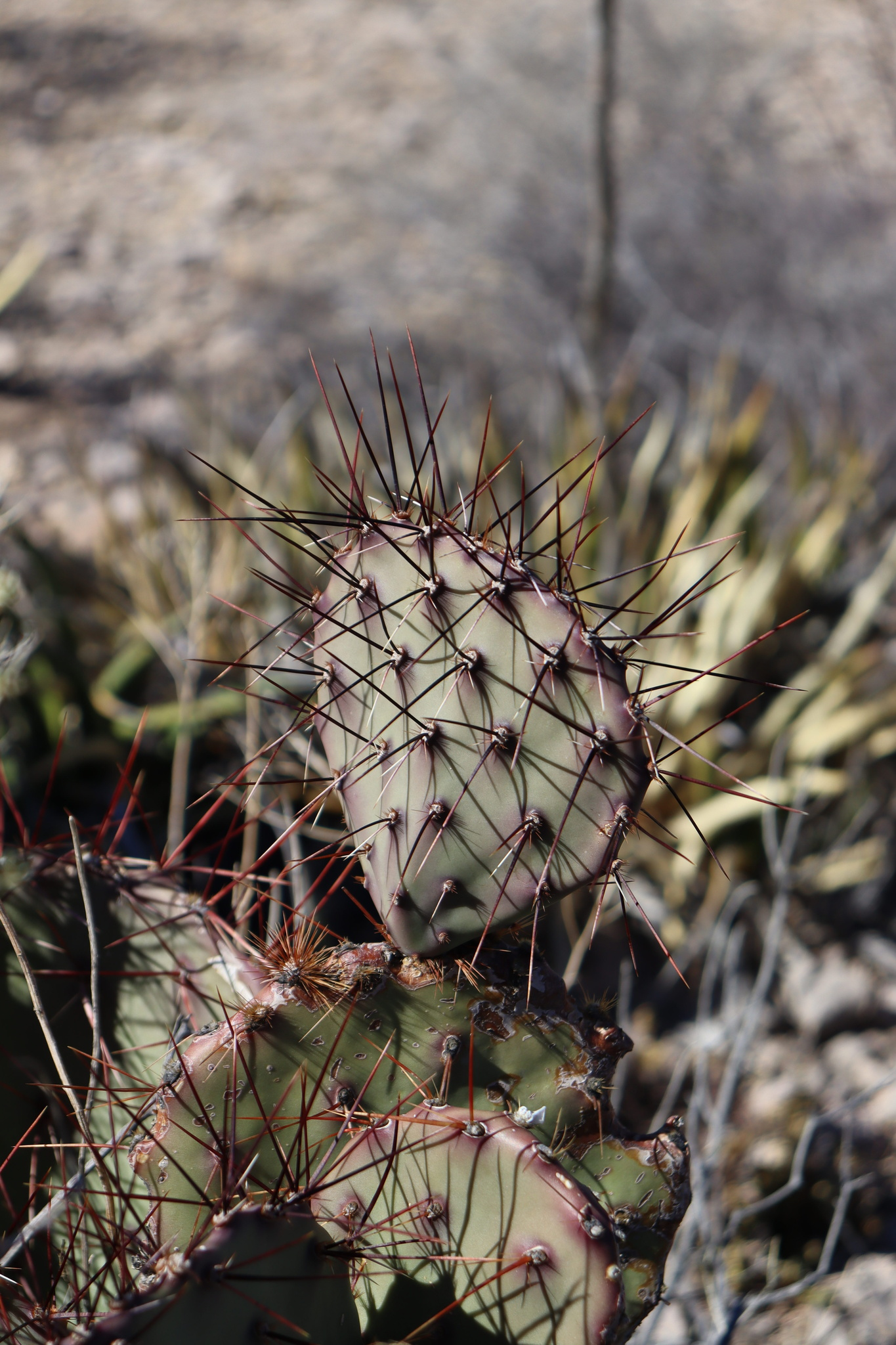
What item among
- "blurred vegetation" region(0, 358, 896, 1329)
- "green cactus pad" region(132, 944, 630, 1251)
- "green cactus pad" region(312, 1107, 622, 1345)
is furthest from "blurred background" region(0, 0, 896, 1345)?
"green cactus pad" region(312, 1107, 622, 1345)

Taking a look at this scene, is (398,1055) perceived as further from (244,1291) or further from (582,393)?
(582,393)

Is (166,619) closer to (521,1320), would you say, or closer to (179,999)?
(179,999)

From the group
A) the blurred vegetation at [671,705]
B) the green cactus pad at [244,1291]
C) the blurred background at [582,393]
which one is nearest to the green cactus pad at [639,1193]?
the green cactus pad at [244,1291]

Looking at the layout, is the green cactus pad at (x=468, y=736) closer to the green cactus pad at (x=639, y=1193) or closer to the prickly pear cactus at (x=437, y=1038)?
the prickly pear cactus at (x=437, y=1038)

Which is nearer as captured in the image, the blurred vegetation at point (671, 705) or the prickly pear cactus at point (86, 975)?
the prickly pear cactus at point (86, 975)

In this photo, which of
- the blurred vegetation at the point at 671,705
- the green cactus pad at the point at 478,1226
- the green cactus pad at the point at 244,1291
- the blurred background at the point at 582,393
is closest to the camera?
the green cactus pad at the point at 244,1291

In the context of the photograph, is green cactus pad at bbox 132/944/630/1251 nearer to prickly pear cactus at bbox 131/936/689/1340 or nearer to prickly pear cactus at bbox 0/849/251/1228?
prickly pear cactus at bbox 131/936/689/1340
